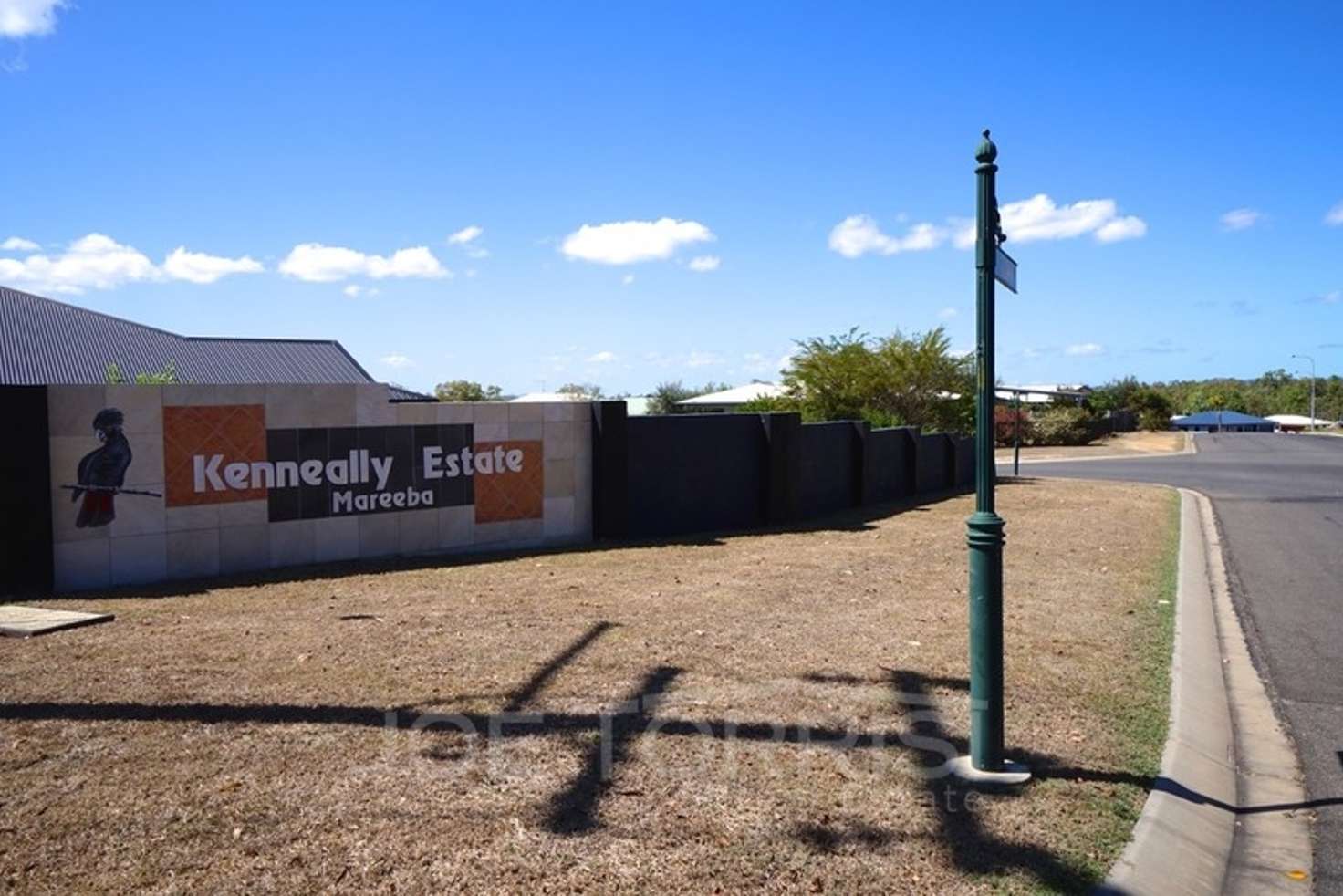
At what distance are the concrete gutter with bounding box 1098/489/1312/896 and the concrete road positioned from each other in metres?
0.11

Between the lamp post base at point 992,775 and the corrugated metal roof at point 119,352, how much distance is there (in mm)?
45504

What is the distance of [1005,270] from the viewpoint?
5535mm

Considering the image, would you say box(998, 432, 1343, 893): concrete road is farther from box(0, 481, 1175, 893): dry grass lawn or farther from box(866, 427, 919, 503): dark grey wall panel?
box(866, 427, 919, 503): dark grey wall panel

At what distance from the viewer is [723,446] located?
16484 mm

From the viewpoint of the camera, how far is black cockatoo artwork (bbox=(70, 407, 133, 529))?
10.3 m

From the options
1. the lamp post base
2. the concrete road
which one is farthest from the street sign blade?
the concrete road

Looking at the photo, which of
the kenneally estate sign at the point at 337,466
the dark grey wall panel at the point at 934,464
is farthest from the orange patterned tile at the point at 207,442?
the dark grey wall panel at the point at 934,464

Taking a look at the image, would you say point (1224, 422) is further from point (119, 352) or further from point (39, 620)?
point (39, 620)

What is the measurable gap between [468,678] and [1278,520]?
17257 mm

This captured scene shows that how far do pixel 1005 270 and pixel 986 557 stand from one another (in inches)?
57.7

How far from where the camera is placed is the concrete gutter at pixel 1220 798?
4.46 meters

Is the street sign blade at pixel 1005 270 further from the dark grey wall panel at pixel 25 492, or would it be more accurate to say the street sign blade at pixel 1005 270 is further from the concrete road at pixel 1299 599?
the dark grey wall panel at pixel 25 492

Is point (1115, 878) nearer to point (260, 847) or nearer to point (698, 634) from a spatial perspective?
point (260, 847)

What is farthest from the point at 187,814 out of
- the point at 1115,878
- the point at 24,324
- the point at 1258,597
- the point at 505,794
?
the point at 24,324
